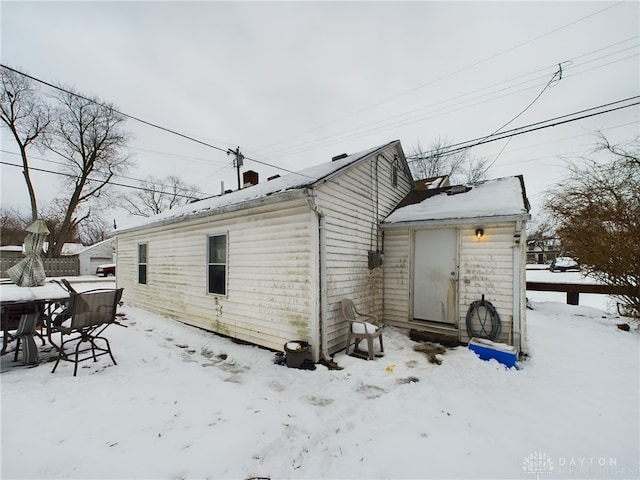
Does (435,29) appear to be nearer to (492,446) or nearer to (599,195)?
(599,195)

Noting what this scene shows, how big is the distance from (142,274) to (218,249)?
4836 mm

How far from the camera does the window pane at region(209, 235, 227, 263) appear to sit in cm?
607

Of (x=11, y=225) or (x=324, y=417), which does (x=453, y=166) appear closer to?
(x=324, y=417)

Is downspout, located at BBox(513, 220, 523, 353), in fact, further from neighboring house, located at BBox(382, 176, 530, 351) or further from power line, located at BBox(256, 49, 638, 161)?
power line, located at BBox(256, 49, 638, 161)

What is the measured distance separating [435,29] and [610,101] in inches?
174

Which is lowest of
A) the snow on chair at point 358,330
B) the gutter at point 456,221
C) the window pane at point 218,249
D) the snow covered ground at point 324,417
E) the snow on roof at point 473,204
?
the snow covered ground at point 324,417

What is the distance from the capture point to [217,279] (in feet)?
20.3

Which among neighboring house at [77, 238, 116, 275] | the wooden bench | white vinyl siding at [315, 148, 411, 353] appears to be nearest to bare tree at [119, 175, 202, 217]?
neighboring house at [77, 238, 116, 275]

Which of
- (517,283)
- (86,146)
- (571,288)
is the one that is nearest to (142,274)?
(517,283)

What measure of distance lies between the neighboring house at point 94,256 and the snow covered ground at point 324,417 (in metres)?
29.9

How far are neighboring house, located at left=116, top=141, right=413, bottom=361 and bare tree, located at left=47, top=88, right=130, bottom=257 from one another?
1870 centimetres

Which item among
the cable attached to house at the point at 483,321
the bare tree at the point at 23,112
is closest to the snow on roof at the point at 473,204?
the cable attached to house at the point at 483,321

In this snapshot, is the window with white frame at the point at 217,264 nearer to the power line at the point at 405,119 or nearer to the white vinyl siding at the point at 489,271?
the white vinyl siding at the point at 489,271

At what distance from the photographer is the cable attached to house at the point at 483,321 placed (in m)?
5.02
